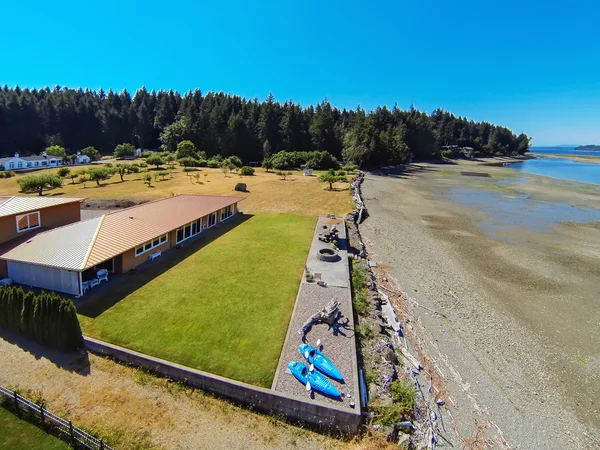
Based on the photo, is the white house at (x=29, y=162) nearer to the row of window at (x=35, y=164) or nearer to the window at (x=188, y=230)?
the row of window at (x=35, y=164)

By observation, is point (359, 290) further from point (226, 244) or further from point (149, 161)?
point (149, 161)

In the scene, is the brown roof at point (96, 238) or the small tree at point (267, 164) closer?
the brown roof at point (96, 238)

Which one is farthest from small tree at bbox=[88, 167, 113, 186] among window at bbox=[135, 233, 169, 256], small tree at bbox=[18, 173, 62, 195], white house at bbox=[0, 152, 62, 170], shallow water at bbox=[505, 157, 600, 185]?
shallow water at bbox=[505, 157, 600, 185]

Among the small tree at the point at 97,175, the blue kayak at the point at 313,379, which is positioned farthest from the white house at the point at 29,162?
the blue kayak at the point at 313,379

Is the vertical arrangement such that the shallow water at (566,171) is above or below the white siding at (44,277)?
above

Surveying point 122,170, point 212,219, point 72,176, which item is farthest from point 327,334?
point 72,176

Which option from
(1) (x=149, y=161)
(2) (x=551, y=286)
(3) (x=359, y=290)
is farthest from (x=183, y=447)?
(1) (x=149, y=161)
